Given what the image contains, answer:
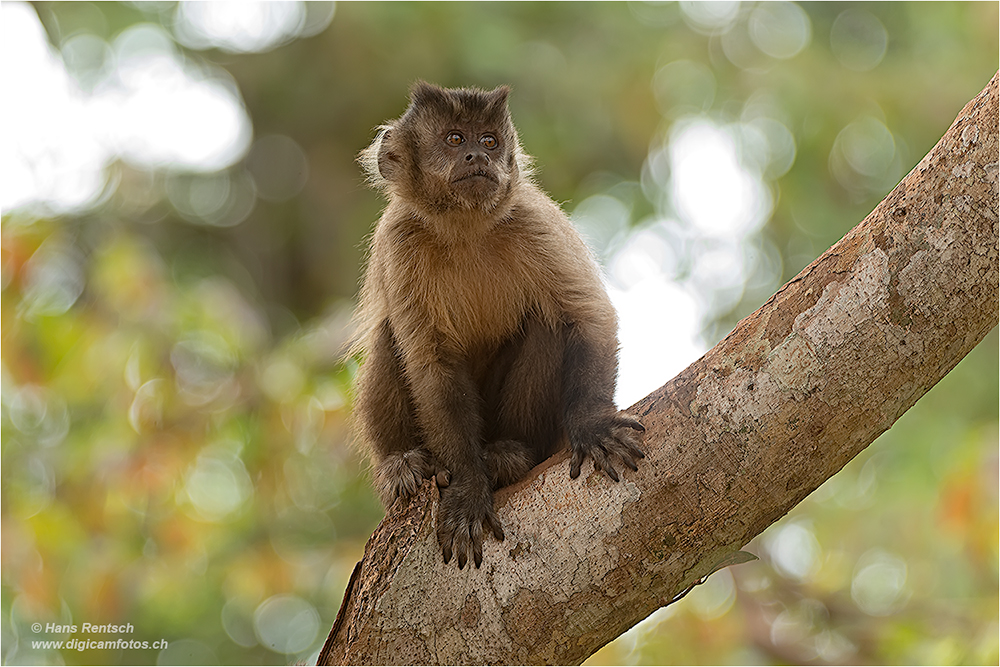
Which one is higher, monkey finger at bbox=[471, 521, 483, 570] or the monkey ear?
the monkey ear

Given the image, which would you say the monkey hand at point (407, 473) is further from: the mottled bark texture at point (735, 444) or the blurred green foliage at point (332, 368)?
the blurred green foliage at point (332, 368)

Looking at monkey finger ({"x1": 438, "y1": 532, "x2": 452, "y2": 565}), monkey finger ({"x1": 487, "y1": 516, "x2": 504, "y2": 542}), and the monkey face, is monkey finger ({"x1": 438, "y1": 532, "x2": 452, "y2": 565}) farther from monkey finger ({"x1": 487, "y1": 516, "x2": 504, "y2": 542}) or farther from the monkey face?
the monkey face

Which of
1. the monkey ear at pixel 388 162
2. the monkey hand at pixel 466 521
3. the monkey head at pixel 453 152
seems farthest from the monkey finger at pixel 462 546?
the monkey ear at pixel 388 162

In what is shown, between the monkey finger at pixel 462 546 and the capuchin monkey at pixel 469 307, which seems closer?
the monkey finger at pixel 462 546

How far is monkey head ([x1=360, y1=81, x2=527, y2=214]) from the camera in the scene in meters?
4.13

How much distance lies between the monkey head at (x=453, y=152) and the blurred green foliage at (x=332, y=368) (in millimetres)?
1497

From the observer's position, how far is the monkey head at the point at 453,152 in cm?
413

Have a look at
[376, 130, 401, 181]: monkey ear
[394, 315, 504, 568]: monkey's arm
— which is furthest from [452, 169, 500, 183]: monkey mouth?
[394, 315, 504, 568]: monkey's arm

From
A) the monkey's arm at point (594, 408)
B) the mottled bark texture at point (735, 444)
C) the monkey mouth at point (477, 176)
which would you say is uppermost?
the monkey mouth at point (477, 176)

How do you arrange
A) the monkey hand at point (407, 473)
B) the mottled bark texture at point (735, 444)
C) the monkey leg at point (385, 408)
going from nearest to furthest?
the mottled bark texture at point (735, 444) < the monkey hand at point (407, 473) < the monkey leg at point (385, 408)

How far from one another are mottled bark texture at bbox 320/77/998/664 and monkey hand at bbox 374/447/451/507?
0.45 m

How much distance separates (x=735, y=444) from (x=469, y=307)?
5.39 ft

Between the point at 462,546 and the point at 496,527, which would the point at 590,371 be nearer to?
the point at 496,527

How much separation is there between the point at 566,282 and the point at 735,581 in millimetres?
3558
